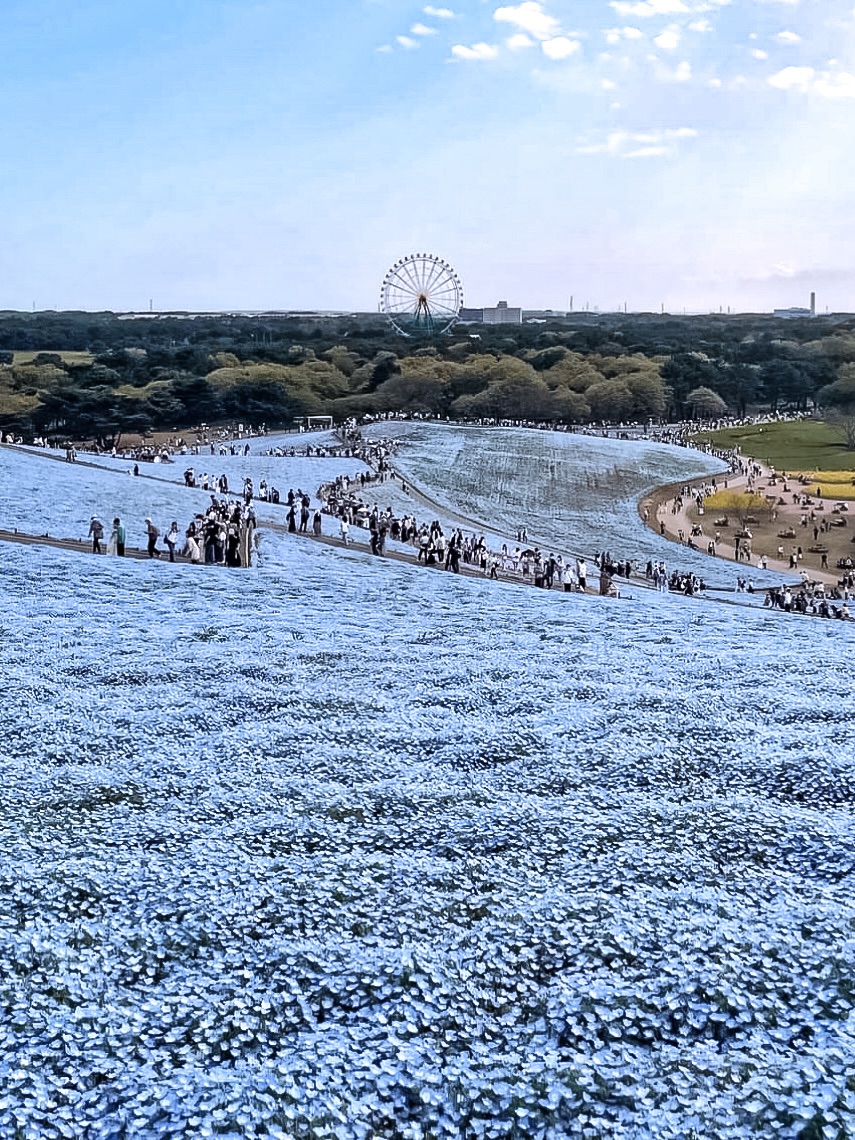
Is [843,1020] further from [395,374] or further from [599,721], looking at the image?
[395,374]

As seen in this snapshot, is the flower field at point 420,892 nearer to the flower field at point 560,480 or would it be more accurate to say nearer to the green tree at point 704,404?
the flower field at point 560,480

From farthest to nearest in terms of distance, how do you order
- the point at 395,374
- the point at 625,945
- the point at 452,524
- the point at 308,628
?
the point at 395,374
the point at 452,524
the point at 308,628
the point at 625,945

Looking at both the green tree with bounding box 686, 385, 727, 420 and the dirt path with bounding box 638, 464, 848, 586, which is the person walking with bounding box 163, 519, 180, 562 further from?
the green tree with bounding box 686, 385, 727, 420

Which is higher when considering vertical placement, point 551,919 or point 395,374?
point 395,374

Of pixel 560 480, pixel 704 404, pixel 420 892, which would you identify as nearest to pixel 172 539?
pixel 420 892

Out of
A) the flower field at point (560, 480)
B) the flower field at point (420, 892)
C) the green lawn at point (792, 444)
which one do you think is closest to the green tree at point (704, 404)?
the green lawn at point (792, 444)

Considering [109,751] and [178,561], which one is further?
[178,561]

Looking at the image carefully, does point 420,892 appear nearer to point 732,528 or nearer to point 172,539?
point 172,539

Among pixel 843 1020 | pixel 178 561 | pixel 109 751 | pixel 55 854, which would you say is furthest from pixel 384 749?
pixel 178 561
